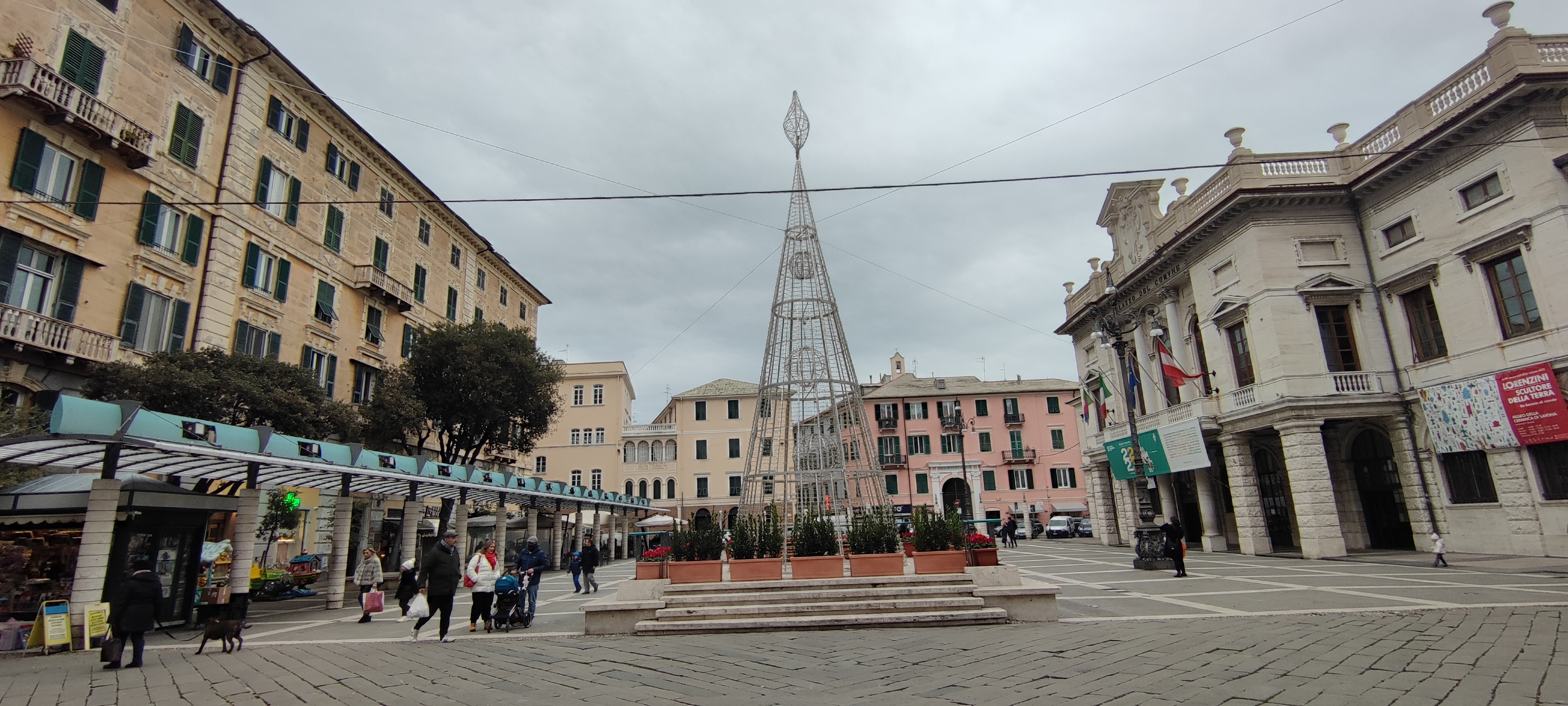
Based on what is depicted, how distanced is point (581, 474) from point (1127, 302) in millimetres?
34666

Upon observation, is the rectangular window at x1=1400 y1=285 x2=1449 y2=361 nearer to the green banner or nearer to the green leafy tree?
the green banner

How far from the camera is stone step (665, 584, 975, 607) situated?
432 inches

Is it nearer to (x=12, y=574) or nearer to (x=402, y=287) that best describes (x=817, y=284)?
(x=12, y=574)

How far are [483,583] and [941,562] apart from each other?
7.22 metres

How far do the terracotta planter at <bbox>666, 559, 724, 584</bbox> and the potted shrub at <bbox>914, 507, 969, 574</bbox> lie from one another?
3.24 metres

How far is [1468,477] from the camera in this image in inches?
739

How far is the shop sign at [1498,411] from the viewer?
16125 millimetres

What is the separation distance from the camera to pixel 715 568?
1166 centimetres

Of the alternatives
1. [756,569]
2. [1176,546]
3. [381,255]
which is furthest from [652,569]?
[381,255]

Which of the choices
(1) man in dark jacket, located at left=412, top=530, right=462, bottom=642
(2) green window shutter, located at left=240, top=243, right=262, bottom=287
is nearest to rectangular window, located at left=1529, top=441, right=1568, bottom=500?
(1) man in dark jacket, located at left=412, top=530, right=462, bottom=642

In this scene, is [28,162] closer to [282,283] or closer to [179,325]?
[179,325]

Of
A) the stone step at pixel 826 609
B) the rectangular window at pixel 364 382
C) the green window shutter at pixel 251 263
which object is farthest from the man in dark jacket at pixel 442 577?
the rectangular window at pixel 364 382

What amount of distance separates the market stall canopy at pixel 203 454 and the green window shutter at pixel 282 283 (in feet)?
28.7

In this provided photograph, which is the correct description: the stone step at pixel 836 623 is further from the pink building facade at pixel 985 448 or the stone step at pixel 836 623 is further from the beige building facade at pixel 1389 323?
the pink building facade at pixel 985 448
